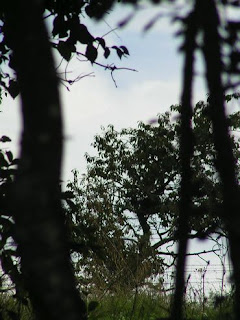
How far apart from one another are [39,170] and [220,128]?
1.66 feet

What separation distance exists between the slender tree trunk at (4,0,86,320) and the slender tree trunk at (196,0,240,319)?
436mm

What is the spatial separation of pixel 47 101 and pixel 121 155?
85.3 ft

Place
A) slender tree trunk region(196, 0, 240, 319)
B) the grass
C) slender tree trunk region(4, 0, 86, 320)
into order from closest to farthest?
slender tree trunk region(4, 0, 86, 320) → slender tree trunk region(196, 0, 240, 319) → the grass

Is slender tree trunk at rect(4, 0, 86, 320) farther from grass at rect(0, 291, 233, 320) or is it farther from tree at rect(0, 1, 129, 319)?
grass at rect(0, 291, 233, 320)

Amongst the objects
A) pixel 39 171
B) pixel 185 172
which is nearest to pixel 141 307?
pixel 185 172

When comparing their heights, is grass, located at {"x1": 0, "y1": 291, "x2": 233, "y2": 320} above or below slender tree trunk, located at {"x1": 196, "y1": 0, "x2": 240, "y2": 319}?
above

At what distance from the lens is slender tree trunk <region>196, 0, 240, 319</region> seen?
1.37 m

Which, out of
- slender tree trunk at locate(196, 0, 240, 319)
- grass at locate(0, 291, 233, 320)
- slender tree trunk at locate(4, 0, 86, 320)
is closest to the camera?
slender tree trunk at locate(4, 0, 86, 320)

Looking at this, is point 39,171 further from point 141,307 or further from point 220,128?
point 141,307

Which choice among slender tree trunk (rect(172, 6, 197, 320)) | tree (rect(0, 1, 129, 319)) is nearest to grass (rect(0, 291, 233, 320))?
slender tree trunk (rect(172, 6, 197, 320))

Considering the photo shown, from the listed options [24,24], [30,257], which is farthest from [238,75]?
[30,257]

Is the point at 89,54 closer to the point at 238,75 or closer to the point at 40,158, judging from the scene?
the point at 238,75

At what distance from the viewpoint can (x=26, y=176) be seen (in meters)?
1.25

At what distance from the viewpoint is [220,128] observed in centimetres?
139
